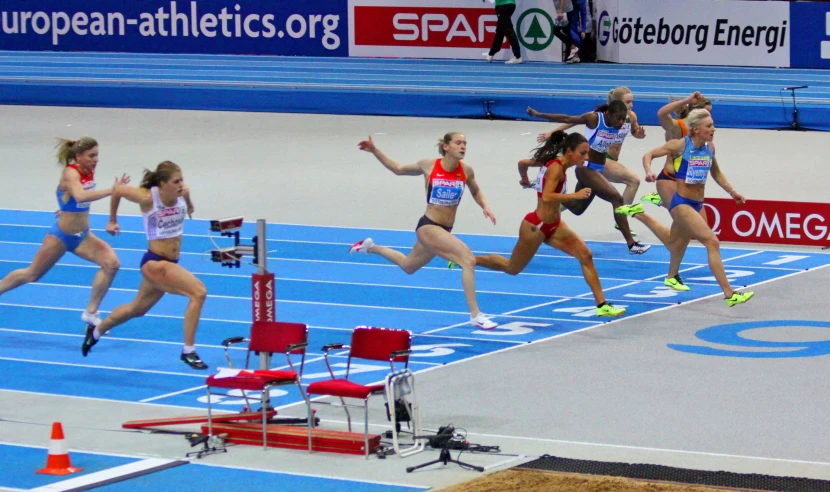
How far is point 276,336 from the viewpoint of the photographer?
8922 mm

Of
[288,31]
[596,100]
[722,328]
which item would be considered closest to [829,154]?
[596,100]

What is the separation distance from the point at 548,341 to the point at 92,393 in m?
3.45

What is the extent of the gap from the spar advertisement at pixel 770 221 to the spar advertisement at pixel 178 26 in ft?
67.5

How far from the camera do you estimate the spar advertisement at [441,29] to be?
32938 mm

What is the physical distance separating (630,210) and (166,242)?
17.5ft

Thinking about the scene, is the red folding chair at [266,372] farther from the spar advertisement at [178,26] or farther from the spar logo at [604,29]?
the spar advertisement at [178,26]

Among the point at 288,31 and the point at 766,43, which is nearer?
the point at 766,43

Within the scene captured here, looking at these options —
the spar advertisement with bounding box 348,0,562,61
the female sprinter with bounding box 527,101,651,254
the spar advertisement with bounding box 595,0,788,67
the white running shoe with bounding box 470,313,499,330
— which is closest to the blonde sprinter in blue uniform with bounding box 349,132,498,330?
the white running shoe with bounding box 470,313,499,330

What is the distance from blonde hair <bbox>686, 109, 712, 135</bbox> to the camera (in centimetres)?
1259

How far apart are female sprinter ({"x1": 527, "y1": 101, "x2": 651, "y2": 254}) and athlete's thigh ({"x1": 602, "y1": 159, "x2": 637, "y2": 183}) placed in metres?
0.10

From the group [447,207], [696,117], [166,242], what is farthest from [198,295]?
[696,117]

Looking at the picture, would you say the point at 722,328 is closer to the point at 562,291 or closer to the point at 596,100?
the point at 562,291

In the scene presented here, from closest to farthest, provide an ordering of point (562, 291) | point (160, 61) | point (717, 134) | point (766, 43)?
point (562, 291)
point (717, 134)
point (766, 43)
point (160, 61)

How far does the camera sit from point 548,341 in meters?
11.4
